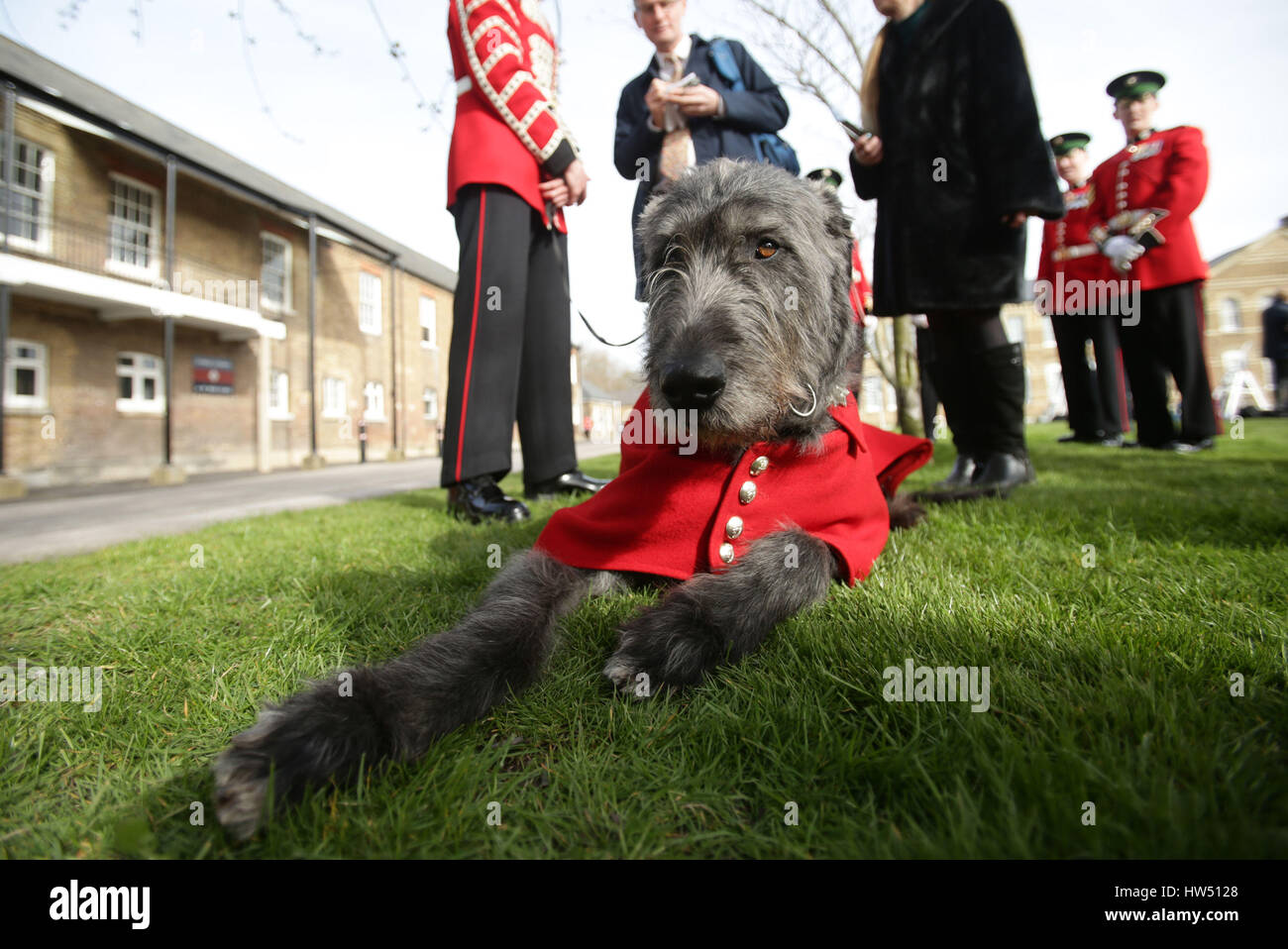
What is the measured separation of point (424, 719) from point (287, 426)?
2470cm

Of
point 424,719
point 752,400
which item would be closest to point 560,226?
point 752,400

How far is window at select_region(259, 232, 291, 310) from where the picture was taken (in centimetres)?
2159

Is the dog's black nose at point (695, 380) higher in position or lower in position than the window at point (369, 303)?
lower

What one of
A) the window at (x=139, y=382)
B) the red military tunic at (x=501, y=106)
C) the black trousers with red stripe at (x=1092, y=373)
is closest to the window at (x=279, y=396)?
the window at (x=139, y=382)

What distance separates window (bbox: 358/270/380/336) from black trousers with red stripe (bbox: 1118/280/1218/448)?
26.2 metres

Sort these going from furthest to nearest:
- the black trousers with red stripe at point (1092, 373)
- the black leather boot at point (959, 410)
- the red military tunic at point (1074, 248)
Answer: the black trousers with red stripe at point (1092, 373), the red military tunic at point (1074, 248), the black leather boot at point (959, 410)

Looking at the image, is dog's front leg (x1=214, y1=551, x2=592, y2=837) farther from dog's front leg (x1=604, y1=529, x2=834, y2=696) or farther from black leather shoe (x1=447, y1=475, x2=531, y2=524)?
black leather shoe (x1=447, y1=475, x2=531, y2=524)

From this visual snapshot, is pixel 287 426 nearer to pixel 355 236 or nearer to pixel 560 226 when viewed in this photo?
pixel 355 236

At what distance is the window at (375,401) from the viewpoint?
1035 inches

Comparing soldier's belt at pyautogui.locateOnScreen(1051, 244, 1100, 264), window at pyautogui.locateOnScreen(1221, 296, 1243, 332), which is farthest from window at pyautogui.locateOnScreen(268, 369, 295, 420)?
window at pyautogui.locateOnScreen(1221, 296, 1243, 332)

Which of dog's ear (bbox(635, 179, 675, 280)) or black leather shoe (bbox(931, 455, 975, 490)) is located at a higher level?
dog's ear (bbox(635, 179, 675, 280))

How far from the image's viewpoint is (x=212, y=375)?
1984 centimetres

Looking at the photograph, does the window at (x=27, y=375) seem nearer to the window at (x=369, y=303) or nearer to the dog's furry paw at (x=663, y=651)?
the window at (x=369, y=303)

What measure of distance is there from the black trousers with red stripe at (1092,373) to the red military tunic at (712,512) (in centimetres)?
920
